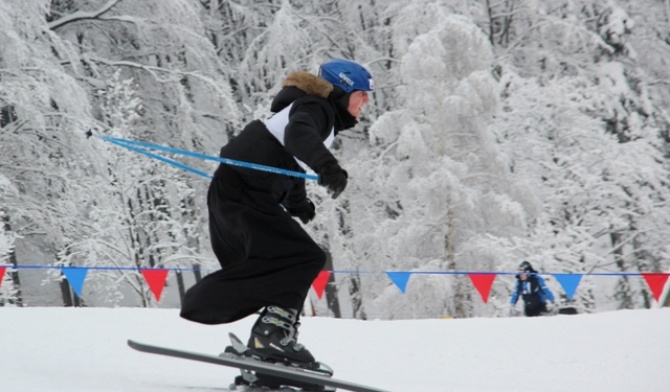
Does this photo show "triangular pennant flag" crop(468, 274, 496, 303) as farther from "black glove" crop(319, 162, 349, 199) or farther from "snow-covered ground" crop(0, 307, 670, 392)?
"black glove" crop(319, 162, 349, 199)

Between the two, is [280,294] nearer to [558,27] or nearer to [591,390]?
[591,390]

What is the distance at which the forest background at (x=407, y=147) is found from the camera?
14891 millimetres

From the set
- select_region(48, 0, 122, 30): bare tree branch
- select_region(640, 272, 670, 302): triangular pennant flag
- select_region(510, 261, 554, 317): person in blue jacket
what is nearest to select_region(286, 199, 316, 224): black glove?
select_region(640, 272, 670, 302): triangular pennant flag

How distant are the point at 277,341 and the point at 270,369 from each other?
9.3 inches

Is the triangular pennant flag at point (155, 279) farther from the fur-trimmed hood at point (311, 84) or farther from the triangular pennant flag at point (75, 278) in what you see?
the fur-trimmed hood at point (311, 84)

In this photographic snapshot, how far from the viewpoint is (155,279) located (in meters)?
10.2

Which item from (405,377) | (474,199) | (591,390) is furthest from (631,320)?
(474,199)

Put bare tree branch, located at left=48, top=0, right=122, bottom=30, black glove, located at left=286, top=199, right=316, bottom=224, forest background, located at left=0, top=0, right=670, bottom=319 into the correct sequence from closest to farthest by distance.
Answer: black glove, located at left=286, top=199, right=316, bottom=224 < forest background, located at left=0, top=0, right=670, bottom=319 < bare tree branch, located at left=48, top=0, right=122, bottom=30

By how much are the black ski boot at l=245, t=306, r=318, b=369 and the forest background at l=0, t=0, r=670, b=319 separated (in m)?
10.4

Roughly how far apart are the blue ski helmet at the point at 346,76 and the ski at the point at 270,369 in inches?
49.4

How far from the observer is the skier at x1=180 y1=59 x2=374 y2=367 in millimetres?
3600

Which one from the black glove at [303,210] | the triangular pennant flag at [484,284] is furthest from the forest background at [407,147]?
the black glove at [303,210]

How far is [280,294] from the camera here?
3611mm

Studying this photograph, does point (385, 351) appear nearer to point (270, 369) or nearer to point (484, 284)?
point (270, 369)
